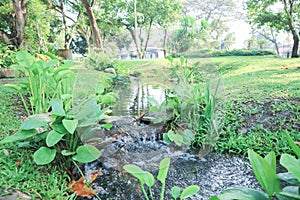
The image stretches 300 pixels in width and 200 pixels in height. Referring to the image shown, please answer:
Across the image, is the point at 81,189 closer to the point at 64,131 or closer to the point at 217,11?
the point at 64,131

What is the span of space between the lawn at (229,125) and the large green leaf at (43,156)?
108 mm

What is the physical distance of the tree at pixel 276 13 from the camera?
711cm

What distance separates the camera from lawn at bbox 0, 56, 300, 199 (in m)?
1.31

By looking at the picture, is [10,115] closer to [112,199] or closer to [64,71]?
[64,71]

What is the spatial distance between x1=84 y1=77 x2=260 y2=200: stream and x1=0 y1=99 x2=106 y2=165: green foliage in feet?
0.50

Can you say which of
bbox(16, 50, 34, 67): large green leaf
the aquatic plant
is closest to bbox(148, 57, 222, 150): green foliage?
the aquatic plant

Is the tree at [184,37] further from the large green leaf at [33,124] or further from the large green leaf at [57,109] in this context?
the large green leaf at [33,124]

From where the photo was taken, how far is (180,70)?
1717 mm

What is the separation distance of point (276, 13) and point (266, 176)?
7838 mm

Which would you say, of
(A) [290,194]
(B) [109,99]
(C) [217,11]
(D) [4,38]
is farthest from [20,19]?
(C) [217,11]

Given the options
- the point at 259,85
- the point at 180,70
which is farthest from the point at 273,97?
the point at 180,70

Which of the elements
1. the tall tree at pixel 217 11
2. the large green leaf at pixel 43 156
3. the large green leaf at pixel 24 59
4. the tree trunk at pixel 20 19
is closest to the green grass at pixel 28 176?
the large green leaf at pixel 43 156

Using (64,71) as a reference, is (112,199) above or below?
below

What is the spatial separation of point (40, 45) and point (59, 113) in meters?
6.01
